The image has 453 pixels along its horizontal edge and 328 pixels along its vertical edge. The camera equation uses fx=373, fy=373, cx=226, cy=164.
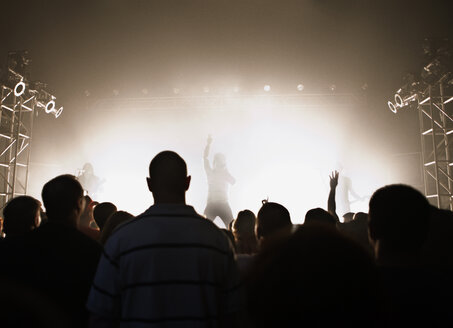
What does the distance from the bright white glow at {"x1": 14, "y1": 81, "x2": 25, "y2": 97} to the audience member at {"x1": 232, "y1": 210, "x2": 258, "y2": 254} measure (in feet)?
24.9

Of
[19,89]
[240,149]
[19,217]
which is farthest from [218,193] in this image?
[240,149]

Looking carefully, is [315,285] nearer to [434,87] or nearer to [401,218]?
[401,218]

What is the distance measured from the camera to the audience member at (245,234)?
340 cm

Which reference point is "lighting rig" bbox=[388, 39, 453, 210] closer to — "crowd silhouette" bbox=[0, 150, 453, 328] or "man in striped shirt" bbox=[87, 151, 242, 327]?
"crowd silhouette" bbox=[0, 150, 453, 328]

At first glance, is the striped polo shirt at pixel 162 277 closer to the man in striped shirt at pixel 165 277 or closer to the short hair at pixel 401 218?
the man in striped shirt at pixel 165 277

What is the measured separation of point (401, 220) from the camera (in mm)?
1387

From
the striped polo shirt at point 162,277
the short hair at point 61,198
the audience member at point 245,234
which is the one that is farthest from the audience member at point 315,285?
the audience member at point 245,234

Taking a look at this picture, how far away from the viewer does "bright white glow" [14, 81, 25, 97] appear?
886 centimetres

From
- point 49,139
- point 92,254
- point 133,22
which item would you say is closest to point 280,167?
point 133,22

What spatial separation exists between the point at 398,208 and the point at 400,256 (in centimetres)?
17

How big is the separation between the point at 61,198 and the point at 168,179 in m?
0.61

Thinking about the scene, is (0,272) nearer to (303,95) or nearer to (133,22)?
(133,22)

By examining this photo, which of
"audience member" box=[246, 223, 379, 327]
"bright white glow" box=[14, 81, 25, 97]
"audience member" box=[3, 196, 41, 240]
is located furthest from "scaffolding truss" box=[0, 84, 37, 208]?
"audience member" box=[246, 223, 379, 327]

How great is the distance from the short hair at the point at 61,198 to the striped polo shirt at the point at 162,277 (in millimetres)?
435
